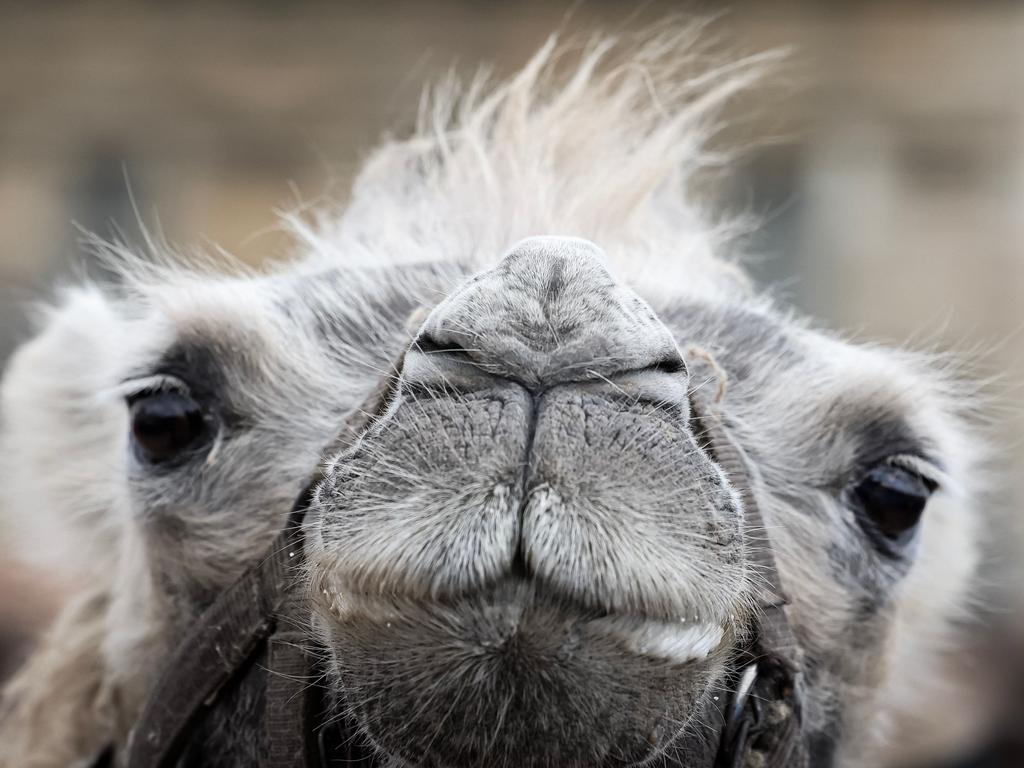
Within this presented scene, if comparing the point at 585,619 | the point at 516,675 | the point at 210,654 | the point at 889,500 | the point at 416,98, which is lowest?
the point at 210,654

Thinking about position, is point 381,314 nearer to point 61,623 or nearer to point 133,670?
point 133,670

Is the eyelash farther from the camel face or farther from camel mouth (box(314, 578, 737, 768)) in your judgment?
camel mouth (box(314, 578, 737, 768))

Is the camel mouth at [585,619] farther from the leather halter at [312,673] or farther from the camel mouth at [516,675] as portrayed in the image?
the leather halter at [312,673]

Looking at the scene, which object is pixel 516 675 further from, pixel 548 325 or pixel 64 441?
pixel 64 441

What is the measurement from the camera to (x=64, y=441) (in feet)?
12.6

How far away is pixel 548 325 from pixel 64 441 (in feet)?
7.14

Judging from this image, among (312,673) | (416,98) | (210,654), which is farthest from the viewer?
(416,98)

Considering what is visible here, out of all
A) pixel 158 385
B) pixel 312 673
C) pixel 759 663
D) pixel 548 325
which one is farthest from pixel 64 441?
pixel 759 663

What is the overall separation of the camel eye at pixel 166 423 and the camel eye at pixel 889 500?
4.94 ft

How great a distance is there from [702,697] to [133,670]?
62.4 inches

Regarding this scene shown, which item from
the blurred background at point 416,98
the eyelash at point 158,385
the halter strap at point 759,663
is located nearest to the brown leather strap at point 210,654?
the eyelash at point 158,385

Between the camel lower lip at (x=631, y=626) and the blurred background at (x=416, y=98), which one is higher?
the blurred background at (x=416, y=98)

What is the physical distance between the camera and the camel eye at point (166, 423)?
9.24ft

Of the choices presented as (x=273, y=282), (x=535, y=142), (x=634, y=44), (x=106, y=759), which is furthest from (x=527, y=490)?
(x=634, y=44)
